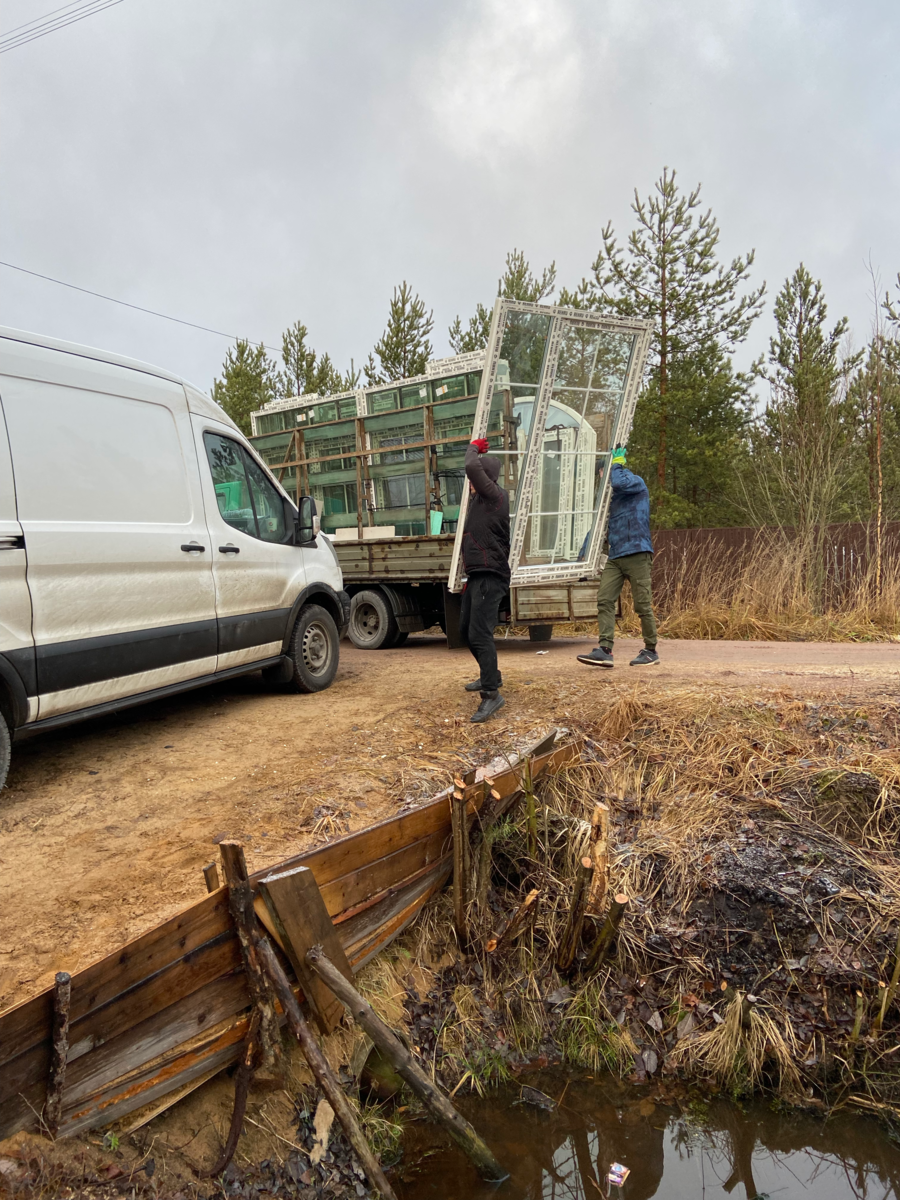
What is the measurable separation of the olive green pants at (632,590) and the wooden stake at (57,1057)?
5272 millimetres

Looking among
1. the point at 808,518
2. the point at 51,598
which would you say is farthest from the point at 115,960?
the point at 808,518

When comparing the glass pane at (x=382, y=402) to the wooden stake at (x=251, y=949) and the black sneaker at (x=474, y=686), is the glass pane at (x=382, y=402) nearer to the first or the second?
the black sneaker at (x=474, y=686)

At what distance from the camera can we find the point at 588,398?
317 inches

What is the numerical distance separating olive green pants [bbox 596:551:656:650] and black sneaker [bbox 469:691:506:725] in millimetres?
1896

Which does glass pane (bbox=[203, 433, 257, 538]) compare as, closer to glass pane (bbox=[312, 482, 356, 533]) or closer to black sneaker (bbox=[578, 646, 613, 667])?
black sneaker (bbox=[578, 646, 613, 667])

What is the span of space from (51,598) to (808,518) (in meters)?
10.4

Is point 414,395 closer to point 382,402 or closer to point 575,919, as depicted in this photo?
point 382,402

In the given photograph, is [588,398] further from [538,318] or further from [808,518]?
[808,518]

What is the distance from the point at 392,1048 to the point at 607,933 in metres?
1.35

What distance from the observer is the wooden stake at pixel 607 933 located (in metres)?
3.51

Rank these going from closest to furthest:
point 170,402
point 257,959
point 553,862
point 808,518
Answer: point 257,959, point 553,862, point 170,402, point 808,518

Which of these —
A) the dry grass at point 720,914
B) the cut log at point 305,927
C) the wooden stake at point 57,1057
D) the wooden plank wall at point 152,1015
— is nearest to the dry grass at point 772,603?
the dry grass at point 720,914

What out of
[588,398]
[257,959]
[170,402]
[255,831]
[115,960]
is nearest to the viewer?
[115,960]

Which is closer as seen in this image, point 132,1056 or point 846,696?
point 132,1056
